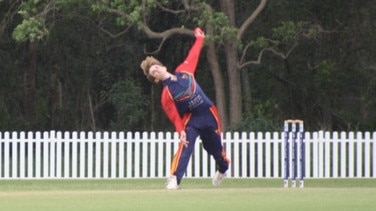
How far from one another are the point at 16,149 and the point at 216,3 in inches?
340

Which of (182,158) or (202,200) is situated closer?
(202,200)

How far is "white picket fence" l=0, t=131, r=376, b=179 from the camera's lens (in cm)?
2573

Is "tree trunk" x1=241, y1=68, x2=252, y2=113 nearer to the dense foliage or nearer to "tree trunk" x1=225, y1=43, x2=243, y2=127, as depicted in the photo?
the dense foliage

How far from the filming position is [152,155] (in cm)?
2594

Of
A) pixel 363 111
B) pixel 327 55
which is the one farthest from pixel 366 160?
pixel 363 111

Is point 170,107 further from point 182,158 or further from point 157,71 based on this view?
point 182,158

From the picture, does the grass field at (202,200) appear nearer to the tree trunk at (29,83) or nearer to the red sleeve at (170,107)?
the red sleeve at (170,107)

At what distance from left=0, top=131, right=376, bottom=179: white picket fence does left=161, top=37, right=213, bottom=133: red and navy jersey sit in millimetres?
9710

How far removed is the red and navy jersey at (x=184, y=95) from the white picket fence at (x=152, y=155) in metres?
9.71

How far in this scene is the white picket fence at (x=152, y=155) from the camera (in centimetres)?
2573

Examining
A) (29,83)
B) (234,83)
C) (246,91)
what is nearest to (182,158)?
(234,83)

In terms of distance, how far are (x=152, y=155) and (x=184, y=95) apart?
10344mm

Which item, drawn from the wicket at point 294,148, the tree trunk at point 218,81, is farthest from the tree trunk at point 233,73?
the wicket at point 294,148

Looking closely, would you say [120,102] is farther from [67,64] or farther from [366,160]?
[366,160]
